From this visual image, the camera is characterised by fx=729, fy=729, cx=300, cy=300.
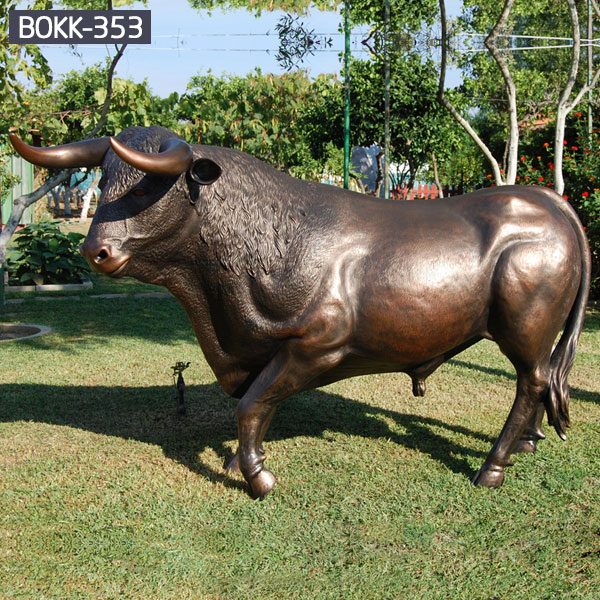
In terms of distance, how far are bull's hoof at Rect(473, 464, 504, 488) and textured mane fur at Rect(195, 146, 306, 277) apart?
5.34 ft

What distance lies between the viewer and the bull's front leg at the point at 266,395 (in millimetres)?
3773

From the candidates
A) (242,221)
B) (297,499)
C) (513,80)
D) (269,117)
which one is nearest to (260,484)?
(297,499)

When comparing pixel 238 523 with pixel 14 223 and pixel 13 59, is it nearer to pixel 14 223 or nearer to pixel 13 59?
pixel 14 223

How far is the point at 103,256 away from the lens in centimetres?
356

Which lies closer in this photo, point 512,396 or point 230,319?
point 230,319

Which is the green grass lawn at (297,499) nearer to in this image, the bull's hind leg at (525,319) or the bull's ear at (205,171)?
the bull's hind leg at (525,319)

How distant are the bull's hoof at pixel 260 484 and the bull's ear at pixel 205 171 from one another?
5.04ft

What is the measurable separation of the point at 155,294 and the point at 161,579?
27.1 ft

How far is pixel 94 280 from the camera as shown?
12266mm

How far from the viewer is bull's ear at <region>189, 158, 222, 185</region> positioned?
3.60 m

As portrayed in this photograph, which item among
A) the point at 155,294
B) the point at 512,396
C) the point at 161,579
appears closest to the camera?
the point at 161,579

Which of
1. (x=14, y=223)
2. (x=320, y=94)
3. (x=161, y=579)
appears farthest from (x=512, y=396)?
(x=320, y=94)

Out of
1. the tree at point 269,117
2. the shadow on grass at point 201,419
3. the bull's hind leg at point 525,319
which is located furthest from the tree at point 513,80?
the bull's hind leg at point 525,319

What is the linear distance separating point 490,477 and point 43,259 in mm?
9069
